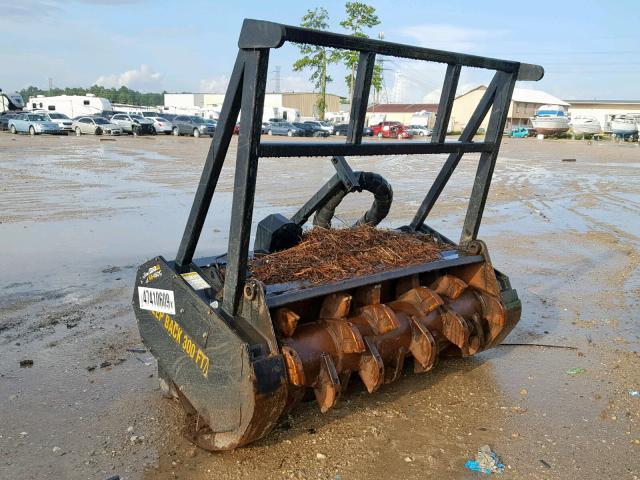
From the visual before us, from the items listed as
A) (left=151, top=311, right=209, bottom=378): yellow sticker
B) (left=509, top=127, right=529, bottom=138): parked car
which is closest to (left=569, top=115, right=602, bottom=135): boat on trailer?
(left=509, top=127, right=529, bottom=138): parked car

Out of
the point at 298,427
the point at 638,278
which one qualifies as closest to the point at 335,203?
the point at 298,427

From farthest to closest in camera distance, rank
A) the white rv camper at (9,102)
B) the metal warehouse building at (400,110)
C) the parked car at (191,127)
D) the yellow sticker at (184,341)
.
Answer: the metal warehouse building at (400,110) → the white rv camper at (9,102) → the parked car at (191,127) → the yellow sticker at (184,341)

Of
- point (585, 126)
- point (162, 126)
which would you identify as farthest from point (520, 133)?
point (162, 126)

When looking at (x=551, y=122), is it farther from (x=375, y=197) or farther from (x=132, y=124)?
(x=375, y=197)

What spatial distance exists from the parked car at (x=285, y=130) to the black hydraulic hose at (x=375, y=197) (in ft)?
122

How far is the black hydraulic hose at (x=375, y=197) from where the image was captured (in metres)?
4.02

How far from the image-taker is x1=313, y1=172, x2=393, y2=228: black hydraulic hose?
4.02 m

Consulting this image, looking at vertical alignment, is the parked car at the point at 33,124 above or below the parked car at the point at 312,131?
below

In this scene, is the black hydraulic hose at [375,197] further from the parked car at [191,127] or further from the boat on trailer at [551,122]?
the boat on trailer at [551,122]

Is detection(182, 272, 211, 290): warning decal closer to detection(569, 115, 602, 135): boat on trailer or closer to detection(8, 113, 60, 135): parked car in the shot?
detection(8, 113, 60, 135): parked car

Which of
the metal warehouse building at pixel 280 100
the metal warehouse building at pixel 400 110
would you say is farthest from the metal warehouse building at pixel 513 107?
the metal warehouse building at pixel 280 100

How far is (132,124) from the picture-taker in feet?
119

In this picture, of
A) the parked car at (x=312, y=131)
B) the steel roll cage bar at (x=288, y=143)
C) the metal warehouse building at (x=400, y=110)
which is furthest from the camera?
the metal warehouse building at (x=400, y=110)

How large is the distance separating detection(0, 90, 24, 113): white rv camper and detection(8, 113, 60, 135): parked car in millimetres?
14961
